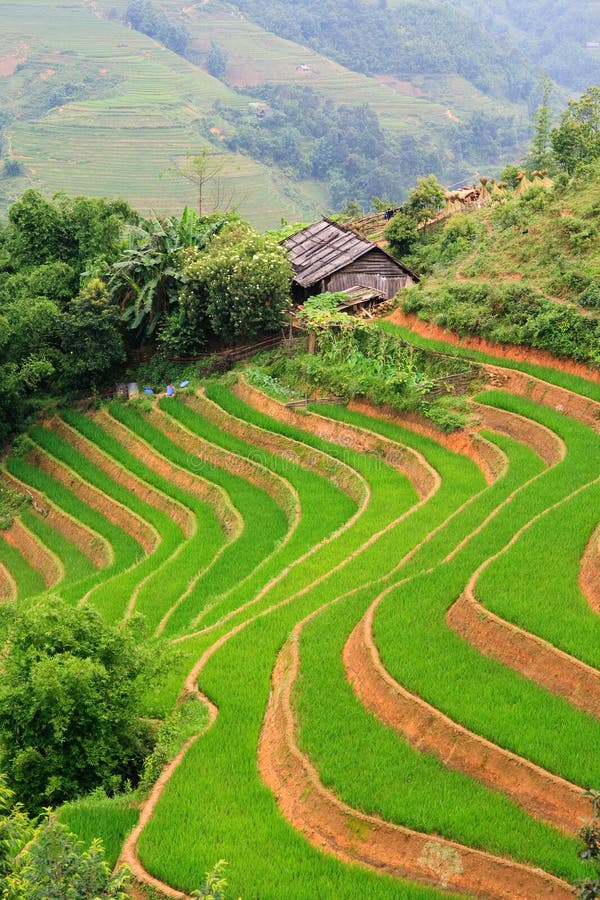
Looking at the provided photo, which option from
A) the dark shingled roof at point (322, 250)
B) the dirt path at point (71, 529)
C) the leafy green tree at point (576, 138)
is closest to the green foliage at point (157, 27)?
the leafy green tree at point (576, 138)

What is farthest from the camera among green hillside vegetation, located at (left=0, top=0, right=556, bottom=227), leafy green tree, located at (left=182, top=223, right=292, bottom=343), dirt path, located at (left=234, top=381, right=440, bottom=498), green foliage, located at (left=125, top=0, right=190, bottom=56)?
green foliage, located at (left=125, top=0, right=190, bottom=56)

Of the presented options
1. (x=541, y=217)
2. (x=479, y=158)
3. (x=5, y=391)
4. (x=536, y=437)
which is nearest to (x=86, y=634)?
(x=536, y=437)

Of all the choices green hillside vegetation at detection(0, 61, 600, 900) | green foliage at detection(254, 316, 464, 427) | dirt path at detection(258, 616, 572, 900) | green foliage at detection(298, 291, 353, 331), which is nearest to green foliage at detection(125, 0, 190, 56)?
green hillside vegetation at detection(0, 61, 600, 900)

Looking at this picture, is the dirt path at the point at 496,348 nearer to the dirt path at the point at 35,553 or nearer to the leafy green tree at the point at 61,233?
the leafy green tree at the point at 61,233

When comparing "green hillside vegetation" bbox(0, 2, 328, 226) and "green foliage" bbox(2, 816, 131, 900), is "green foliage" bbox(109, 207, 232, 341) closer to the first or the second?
"green foliage" bbox(2, 816, 131, 900)

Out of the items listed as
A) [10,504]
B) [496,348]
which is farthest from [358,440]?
[10,504]

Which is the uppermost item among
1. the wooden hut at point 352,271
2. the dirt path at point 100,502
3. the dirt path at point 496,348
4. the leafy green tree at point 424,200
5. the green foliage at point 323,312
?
the leafy green tree at point 424,200

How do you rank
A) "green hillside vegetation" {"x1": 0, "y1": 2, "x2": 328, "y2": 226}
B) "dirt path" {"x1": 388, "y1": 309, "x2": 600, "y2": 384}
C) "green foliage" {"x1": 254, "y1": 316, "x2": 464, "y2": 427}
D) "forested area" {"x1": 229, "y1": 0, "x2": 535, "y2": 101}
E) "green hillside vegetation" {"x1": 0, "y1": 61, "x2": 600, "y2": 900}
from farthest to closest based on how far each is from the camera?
"forested area" {"x1": 229, "y1": 0, "x2": 535, "y2": 101}
"green hillside vegetation" {"x1": 0, "y1": 2, "x2": 328, "y2": 226}
"green foliage" {"x1": 254, "y1": 316, "x2": 464, "y2": 427}
"dirt path" {"x1": 388, "y1": 309, "x2": 600, "y2": 384}
"green hillside vegetation" {"x1": 0, "y1": 61, "x2": 600, "y2": 900}
